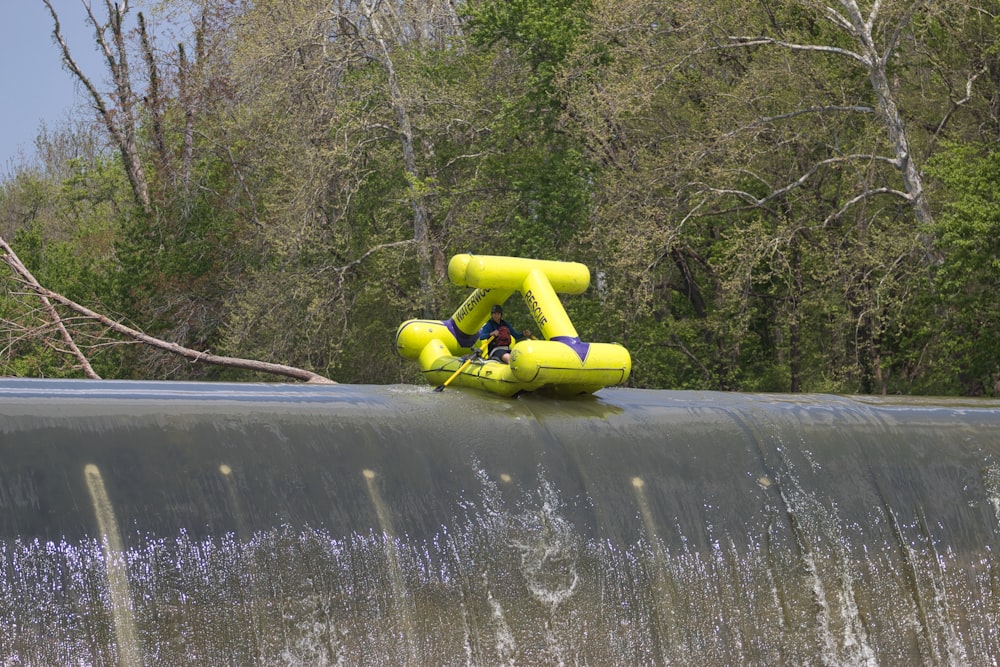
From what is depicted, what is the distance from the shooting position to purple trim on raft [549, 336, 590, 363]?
10.1 metres

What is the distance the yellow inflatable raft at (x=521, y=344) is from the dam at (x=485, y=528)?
0.83 ft

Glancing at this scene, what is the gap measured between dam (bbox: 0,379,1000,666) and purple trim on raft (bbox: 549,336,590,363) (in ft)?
1.50

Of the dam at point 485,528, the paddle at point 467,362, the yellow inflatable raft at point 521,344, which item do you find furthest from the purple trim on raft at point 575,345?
the paddle at point 467,362

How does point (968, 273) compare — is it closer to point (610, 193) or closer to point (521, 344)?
point (610, 193)

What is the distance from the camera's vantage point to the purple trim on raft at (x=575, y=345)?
10.1 m

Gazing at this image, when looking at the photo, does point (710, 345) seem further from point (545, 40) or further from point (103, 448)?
point (103, 448)

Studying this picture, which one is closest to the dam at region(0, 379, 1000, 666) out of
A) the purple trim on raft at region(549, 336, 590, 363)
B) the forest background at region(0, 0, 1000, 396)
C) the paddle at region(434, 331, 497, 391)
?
the purple trim on raft at region(549, 336, 590, 363)

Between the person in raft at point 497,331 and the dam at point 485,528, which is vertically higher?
the person in raft at point 497,331

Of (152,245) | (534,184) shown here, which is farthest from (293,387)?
(152,245)

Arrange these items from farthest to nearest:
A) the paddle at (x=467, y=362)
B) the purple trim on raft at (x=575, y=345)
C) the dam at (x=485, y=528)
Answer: the paddle at (x=467, y=362) < the purple trim on raft at (x=575, y=345) < the dam at (x=485, y=528)

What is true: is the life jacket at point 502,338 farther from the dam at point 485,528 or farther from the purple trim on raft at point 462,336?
the dam at point 485,528

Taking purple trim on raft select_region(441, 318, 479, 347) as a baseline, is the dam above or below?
below

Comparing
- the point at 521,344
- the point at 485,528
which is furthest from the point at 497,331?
the point at 485,528

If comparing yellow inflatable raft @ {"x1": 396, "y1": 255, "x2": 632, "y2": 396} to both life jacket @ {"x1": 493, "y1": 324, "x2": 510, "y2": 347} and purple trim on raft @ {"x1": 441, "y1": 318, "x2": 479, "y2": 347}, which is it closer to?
purple trim on raft @ {"x1": 441, "y1": 318, "x2": 479, "y2": 347}
